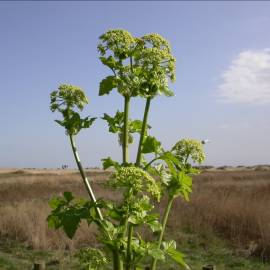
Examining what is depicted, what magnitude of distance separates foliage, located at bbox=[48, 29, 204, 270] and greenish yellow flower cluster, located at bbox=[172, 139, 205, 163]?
165 mm

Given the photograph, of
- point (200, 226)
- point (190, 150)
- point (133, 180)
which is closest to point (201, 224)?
point (200, 226)

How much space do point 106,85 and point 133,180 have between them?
0.71 metres

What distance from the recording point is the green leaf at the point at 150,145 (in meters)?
2.78

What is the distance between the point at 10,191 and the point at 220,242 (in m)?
11.2

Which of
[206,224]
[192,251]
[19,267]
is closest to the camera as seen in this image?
[19,267]

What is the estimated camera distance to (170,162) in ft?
9.30

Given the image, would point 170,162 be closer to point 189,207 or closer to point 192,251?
point 192,251

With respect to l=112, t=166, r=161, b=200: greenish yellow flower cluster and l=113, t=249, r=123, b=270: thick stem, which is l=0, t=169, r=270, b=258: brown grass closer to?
l=113, t=249, r=123, b=270: thick stem

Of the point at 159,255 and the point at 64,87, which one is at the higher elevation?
the point at 64,87

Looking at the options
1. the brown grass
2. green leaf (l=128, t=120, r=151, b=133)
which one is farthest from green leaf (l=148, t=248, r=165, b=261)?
the brown grass

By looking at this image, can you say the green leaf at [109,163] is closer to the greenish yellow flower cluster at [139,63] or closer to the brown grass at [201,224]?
the greenish yellow flower cluster at [139,63]

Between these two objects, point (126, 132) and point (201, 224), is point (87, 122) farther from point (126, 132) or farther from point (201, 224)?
point (201, 224)

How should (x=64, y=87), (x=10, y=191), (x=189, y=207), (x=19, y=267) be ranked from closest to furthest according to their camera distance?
1. (x=64, y=87)
2. (x=19, y=267)
3. (x=189, y=207)
4. (x=10, y=191)

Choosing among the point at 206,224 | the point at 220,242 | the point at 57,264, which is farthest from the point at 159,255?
the point at 206,224
